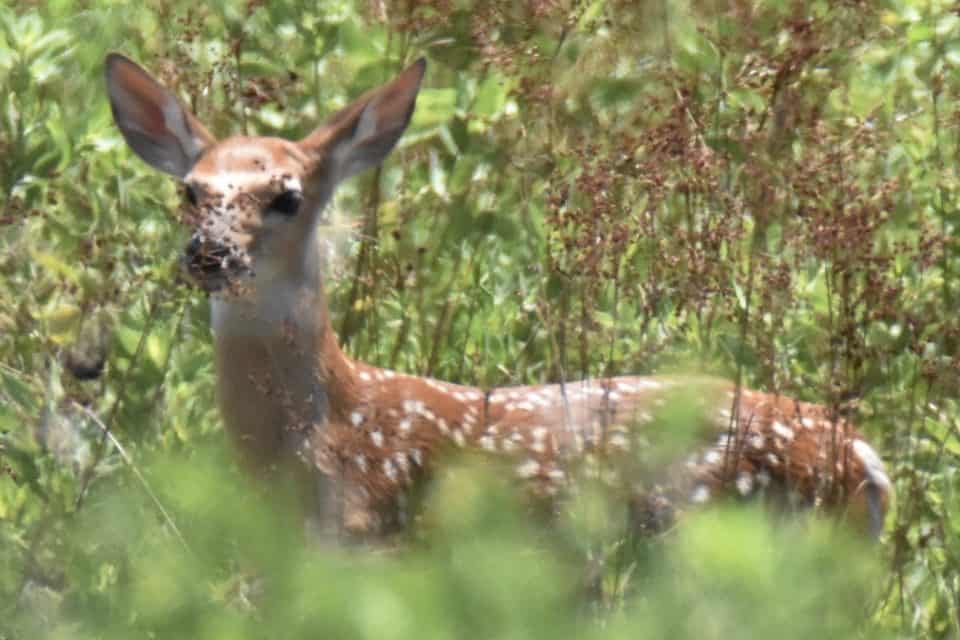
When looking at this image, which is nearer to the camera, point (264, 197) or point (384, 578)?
point (384, 578)

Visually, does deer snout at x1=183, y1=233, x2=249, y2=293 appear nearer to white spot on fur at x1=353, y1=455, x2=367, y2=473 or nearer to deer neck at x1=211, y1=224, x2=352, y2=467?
deer neck at x1=211, y1=224, x2=352, y2=467

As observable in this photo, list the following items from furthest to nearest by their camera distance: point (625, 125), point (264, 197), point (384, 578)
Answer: point (625, 125) < point (264, 197) < point (384, 578)

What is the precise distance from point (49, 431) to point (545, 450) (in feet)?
3.96

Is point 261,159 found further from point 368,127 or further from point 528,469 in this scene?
point 528,469

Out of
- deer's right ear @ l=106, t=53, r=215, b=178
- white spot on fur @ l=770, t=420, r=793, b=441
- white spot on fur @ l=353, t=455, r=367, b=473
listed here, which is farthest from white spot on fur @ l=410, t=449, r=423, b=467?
deer's right ear @ l=106, t=53, r=215, b=178

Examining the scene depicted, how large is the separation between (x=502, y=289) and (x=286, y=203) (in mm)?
999

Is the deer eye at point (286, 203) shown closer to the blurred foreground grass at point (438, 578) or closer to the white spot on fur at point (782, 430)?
the white spot on fur at point (782, 430)

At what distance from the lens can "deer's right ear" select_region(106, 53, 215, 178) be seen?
16.4 ft

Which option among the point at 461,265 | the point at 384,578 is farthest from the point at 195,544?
the point at 461,265

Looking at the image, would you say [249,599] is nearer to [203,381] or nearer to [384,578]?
[384,578]

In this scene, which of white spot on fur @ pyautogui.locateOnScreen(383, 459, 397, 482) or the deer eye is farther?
the deer eye

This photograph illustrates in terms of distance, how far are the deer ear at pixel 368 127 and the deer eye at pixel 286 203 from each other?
0.28 metres

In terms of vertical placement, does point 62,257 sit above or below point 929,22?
below

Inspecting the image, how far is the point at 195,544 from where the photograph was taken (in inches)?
59.9
